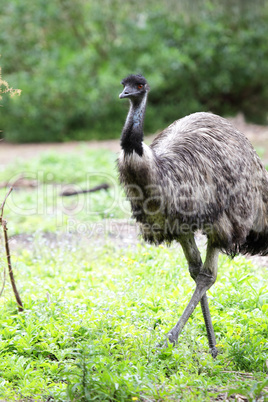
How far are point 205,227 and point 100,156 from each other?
8371 millimetres

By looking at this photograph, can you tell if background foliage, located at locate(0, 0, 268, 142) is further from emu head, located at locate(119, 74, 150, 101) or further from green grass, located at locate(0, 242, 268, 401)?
emu head, located at locate(119, 74, 150, 101)

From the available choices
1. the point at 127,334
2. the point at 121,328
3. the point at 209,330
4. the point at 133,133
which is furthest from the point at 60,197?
the point at 133,133

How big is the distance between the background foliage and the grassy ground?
956 centimetres

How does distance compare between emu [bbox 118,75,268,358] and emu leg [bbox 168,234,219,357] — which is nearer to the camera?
emu [bbox 118,75,268,358]

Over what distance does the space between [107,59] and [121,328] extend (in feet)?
42.6

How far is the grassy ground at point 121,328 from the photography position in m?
3.29

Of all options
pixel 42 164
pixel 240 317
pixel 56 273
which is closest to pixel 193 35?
pixel 42 164

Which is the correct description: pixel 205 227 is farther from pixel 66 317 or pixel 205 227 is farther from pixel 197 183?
pixel 66 317

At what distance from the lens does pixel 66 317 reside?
4289 mm

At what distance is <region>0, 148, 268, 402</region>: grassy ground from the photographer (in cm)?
329

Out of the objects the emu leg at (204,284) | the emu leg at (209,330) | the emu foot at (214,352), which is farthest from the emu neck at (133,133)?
the emu foot at (214,352)

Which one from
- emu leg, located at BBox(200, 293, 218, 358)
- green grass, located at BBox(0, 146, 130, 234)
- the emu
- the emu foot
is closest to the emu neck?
the emu

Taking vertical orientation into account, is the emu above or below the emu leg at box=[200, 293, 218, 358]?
above

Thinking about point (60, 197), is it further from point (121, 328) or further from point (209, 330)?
point (209, 330)
